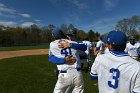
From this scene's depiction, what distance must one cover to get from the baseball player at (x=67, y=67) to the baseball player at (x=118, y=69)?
2202mm

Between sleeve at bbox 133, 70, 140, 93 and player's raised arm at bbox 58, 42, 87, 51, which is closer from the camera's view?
sleeve at bbox 133, 70, 140, 93

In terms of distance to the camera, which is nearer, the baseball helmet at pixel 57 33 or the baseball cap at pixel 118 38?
the baseball cap at pixel 118 38

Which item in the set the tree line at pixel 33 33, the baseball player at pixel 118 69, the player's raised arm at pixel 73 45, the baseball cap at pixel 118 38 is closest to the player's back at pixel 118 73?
the baseball player at pixel 118 69

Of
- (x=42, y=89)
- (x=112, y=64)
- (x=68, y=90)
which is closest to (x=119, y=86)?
(x=112, y=64)

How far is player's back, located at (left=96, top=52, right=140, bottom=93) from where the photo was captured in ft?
11.2

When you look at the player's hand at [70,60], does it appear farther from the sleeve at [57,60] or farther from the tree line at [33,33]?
the tree line at [33,33]

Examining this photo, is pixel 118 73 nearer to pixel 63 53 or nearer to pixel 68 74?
pixel 68 74

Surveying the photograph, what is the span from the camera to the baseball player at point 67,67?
234 inches

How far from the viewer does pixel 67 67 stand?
5977 mm

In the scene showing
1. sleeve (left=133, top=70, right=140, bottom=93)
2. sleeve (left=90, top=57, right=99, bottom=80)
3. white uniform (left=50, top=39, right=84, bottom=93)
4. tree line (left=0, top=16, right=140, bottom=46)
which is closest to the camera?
sleeve (left=133, top=70, right=140, bottom=93)

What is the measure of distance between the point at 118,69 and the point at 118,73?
5 cm

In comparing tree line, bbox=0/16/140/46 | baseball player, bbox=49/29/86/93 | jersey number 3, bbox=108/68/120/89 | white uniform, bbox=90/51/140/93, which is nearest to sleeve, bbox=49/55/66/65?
baseball player, bbox=49/29/86/93

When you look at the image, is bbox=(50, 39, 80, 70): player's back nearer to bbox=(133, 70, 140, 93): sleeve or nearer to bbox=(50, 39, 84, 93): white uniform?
bbox=(50, 39, 84, 93): white uniform

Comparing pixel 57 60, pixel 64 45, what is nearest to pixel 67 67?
pixel 57 60
